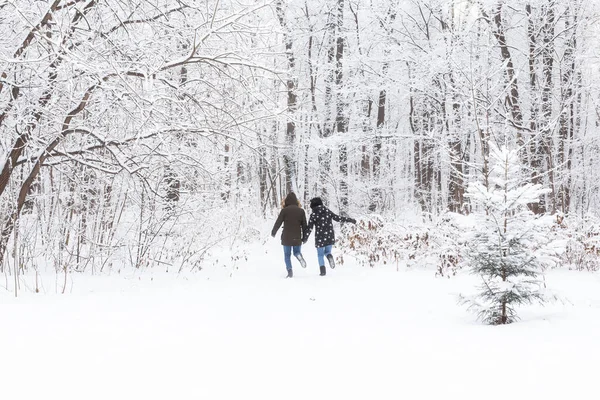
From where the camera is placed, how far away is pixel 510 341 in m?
3.72

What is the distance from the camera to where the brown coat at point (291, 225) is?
9148 mm

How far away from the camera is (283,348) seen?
3.74 meters

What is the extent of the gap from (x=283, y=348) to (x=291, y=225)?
5.52 metres

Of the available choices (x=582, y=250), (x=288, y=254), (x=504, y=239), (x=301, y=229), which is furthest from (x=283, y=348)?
(x=582, y=250)

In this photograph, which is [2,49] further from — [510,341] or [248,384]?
[510,341]

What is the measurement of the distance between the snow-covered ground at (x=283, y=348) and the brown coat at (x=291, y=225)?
2.76 metres

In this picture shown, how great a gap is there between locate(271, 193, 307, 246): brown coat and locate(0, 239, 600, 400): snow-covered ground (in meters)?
2.76

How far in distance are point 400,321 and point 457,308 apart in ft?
3.89

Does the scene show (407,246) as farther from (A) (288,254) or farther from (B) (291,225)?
(A) (288,254)

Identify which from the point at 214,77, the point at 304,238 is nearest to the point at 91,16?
the point at 214,77

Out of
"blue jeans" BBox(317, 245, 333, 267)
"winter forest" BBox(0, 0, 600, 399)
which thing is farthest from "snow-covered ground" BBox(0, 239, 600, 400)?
"blue jeans" BBox(317, 245, 333, 267)

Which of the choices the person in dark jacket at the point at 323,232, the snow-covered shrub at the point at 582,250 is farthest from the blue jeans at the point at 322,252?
the snow-covered shrub at the point at 582,250

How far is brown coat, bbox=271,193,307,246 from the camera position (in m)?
9.15

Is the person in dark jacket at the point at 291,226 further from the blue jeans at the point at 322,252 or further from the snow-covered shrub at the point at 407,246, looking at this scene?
the snow-covered shrub at the point at 407,246
